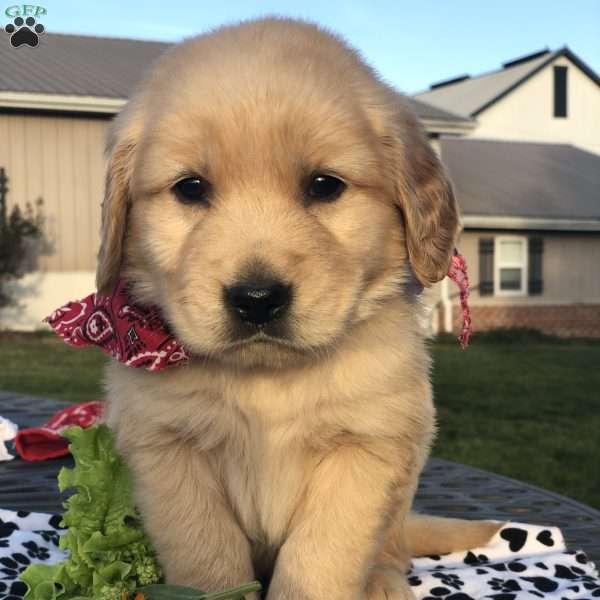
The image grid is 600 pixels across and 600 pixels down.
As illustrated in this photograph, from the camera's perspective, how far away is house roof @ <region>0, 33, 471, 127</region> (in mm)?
14805

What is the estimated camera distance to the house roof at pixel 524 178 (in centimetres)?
1984

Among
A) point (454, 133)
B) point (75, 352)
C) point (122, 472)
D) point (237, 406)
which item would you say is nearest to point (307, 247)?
point (237, 406)

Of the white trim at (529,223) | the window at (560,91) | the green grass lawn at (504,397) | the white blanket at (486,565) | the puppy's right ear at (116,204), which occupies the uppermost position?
the window at (560,91)

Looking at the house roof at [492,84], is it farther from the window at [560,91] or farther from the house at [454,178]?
the window at [560,91]

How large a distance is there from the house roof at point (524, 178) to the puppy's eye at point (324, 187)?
16.7 metres

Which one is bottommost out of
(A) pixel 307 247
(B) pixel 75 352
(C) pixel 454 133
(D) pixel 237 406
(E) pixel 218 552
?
(B) pixel 75 352

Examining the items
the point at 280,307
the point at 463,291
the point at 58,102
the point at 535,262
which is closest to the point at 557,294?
the point at 535,262

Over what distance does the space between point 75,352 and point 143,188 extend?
1063 centimetres

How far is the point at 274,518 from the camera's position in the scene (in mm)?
2004

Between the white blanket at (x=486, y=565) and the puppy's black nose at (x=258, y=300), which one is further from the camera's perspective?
the white blanket at (x=486, y=565)

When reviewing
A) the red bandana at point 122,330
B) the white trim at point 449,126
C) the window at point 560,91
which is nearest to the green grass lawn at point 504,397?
the red bandana at point 122,330

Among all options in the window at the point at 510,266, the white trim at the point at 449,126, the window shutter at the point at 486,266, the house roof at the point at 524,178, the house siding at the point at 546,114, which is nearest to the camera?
the white trim at the point at 449,126

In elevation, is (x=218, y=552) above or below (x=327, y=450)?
below

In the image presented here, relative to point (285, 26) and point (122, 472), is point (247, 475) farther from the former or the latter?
point (285, 26)
